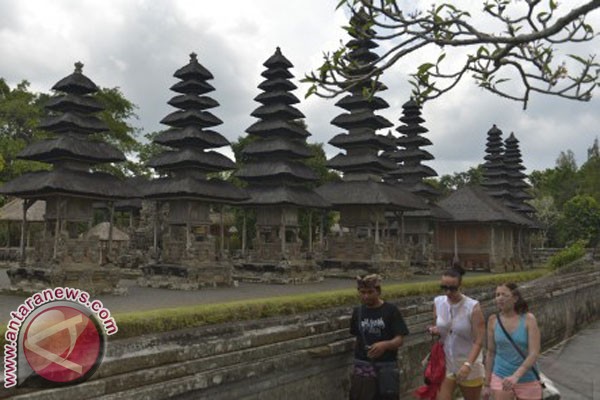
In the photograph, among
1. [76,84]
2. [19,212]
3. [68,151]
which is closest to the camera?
[68,151]

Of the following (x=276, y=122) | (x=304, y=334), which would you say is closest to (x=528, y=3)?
(x=304, y=334)

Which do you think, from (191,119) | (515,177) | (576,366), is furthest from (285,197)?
(515,177)

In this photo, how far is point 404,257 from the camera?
29.7 metres

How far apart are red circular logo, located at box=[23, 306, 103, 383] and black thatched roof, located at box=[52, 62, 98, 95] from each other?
→ 1674cm

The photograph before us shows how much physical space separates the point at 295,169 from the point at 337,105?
7006 mm

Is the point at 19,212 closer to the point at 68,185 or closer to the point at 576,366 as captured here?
the point at 68,185

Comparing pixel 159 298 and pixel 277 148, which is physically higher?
pixel 277 148

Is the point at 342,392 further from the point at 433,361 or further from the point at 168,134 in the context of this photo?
the point at 168,134

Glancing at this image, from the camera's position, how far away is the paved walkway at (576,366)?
8547mm

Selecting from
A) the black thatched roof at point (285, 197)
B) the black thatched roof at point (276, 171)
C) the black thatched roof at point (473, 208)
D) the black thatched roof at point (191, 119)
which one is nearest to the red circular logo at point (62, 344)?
the black thatched roof at point (191, 119)

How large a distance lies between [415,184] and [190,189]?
2110 cm

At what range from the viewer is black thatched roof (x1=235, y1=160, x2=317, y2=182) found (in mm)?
25859

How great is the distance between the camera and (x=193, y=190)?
70.8 feet

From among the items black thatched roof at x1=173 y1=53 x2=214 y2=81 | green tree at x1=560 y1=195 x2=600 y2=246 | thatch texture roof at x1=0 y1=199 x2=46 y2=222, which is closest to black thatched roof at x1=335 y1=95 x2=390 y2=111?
black thatched roof at x1=173 y1=53 x2=214 y2=81
